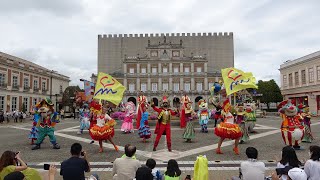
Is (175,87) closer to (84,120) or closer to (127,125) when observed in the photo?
(127,125)

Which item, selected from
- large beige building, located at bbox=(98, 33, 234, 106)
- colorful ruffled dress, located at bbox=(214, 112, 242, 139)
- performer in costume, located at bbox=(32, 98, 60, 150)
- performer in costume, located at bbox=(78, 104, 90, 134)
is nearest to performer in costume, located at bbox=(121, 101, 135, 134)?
performer in costume, located at bbox=(78, 104, 90, 134)

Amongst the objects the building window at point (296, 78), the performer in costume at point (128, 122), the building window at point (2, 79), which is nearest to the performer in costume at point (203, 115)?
the performer in costume at point (128, 122)

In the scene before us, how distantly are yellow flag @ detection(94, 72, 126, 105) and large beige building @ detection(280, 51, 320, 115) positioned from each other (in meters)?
28.3

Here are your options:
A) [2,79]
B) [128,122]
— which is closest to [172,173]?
[128,122]

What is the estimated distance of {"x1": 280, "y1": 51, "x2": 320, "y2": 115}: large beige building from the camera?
33.7m

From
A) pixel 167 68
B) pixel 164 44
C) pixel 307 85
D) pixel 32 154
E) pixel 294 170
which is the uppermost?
pixel 164 44

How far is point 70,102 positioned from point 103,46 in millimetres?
25528

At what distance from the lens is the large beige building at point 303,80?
1328 inches

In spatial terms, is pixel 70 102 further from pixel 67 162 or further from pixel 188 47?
pixel 67 162

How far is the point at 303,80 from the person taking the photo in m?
37.1

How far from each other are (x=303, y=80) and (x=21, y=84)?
4199 cm

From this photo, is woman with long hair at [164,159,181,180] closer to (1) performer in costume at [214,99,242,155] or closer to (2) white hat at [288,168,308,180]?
(2) white hat at [288,168,308,180]

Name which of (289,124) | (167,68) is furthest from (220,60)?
(289,124)

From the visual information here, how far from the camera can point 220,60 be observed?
6384cm
